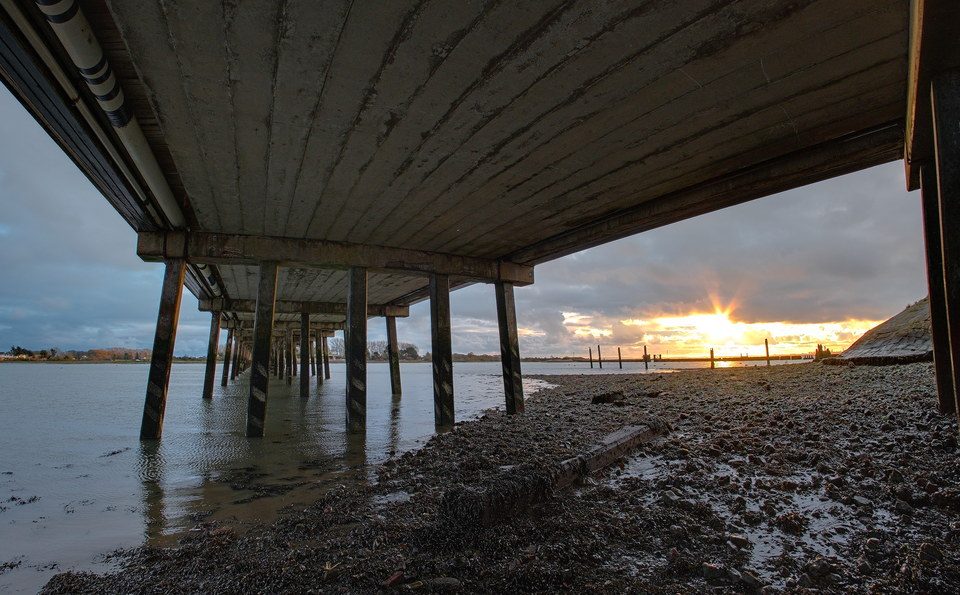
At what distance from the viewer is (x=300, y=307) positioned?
17531 mm

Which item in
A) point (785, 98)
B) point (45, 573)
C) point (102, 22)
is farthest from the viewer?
point (785, 98)

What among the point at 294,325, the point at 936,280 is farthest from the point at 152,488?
the point at 294,325

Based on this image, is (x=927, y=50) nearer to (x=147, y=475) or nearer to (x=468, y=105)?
(x=468, y=105)

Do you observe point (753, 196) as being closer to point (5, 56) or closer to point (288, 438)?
point (5, 56)

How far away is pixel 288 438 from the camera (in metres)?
8.68

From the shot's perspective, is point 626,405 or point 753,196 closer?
point 753,196

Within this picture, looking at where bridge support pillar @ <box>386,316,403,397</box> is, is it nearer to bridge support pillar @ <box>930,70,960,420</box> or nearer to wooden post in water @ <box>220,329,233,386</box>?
wooden post in water @ <box>220,329,233,386</box>

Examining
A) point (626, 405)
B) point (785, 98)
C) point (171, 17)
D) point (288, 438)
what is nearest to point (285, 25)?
point (171, 17)

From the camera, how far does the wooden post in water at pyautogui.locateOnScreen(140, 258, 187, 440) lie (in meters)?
8.18

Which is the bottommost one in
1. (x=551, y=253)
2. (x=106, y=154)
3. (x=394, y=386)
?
Answer: (x=394, y=386)

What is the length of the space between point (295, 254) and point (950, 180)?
30.9ft

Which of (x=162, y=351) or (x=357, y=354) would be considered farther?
(x=357, y=354)

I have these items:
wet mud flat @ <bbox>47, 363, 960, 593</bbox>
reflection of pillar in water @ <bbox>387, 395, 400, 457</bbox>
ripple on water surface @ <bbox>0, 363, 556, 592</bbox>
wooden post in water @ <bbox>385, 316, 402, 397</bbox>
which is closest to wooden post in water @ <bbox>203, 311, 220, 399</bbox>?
ripple on water surface @ <bbox>0, 363, 556, 592</bbox>

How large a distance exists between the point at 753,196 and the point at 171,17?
7205mm
